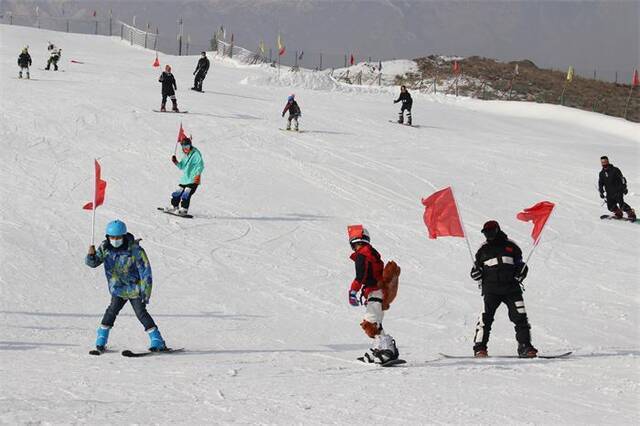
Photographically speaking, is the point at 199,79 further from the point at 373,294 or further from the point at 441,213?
the point at 373,294

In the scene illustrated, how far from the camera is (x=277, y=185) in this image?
19.0 meters

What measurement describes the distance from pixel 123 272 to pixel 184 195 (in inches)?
279

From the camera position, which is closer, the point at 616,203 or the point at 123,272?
the point at 123,272

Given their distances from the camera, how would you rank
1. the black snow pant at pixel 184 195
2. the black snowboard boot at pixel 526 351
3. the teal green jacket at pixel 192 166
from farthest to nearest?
the black snow pant at pixel 184 195
the teal green jacket at pixel 192 166
the black snowboard boot at pixel 526 351

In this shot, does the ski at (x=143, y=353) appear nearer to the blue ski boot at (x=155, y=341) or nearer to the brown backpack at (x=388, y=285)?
the blue ski boot at (x=155, y=341)

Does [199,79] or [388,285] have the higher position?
[199,79]

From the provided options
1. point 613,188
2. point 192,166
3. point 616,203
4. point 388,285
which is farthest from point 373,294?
point 616,203

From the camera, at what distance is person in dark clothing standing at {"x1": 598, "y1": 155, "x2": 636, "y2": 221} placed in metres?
18.8

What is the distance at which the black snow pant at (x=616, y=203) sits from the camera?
1881 cm

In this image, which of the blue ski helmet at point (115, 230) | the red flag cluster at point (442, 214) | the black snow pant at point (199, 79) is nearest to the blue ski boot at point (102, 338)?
the blue ski helmet at point (115, 230)

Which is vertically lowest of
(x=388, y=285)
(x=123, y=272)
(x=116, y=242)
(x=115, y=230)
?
(x=123, y=272)

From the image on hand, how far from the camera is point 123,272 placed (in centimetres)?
850

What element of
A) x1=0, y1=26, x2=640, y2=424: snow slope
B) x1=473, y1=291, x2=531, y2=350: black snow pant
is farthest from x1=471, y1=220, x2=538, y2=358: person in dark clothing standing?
x1=0, y1=26, x2=640, y2=424: snow slope

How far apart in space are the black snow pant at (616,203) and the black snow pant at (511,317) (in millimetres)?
10853
